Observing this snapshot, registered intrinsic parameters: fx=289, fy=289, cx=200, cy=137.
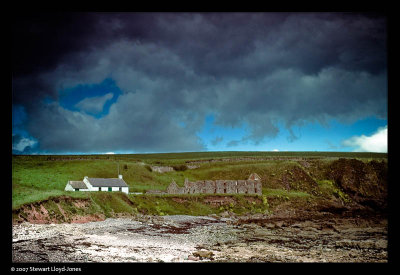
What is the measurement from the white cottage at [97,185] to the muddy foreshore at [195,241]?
11.3 meters

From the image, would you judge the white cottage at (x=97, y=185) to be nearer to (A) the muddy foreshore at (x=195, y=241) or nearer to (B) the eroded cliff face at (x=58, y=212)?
(B) the eroded cliff face at (x=58, y=212)

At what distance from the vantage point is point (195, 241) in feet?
92.4

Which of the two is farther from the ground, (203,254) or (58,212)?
(58,212)

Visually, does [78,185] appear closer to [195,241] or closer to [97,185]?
[97,185]

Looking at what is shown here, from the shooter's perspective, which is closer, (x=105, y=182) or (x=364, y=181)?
(x=105, y=182)

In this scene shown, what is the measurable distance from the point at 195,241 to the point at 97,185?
27.8 m

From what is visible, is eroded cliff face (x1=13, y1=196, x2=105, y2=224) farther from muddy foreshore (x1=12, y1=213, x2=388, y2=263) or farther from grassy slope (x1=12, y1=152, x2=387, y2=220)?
muddy foreshore (x1=12, y1=213, x2=388, y2=263)

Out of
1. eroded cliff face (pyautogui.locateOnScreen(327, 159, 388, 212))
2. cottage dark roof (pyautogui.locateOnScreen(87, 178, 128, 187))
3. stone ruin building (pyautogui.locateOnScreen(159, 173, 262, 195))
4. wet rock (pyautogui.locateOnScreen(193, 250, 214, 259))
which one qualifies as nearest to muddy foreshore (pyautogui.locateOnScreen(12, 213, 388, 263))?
wet rock (pyautogui.locateOnScreen(193, 250, 214, 259))

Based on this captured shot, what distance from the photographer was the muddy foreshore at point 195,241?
2084 centimetres

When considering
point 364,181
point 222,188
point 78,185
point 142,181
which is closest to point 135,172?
point 142,181

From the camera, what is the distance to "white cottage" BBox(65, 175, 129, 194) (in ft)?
160

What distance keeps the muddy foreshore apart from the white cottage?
11304 mm
